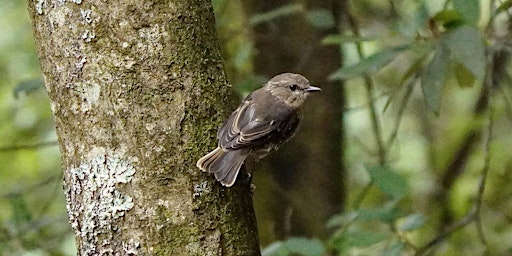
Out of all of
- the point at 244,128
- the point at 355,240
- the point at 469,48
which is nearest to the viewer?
the point at 244,128

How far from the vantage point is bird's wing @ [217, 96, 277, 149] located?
8.15ft

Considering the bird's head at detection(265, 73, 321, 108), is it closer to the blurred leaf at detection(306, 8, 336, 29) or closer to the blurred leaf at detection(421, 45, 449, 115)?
the blurred leaf at detection(306, 8, 336, 29)

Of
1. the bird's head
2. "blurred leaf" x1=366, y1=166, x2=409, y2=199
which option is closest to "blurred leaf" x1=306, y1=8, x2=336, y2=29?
the bird's head

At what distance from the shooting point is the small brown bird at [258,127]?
2328 mm

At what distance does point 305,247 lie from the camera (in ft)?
11.2

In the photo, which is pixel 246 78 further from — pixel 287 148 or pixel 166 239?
pixel 166 239

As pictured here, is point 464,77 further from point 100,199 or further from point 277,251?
point 100,199

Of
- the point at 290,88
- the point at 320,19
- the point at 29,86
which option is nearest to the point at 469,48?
the point at 290,88

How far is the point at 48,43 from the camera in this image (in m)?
2.30

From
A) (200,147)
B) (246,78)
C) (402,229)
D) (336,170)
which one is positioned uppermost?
(246,78)

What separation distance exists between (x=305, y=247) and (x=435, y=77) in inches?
33.6

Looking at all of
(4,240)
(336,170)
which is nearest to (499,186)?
(336,170)

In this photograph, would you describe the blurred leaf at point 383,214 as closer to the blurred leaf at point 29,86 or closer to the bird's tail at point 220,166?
the bird's tail at point 220,166

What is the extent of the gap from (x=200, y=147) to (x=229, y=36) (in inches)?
103
